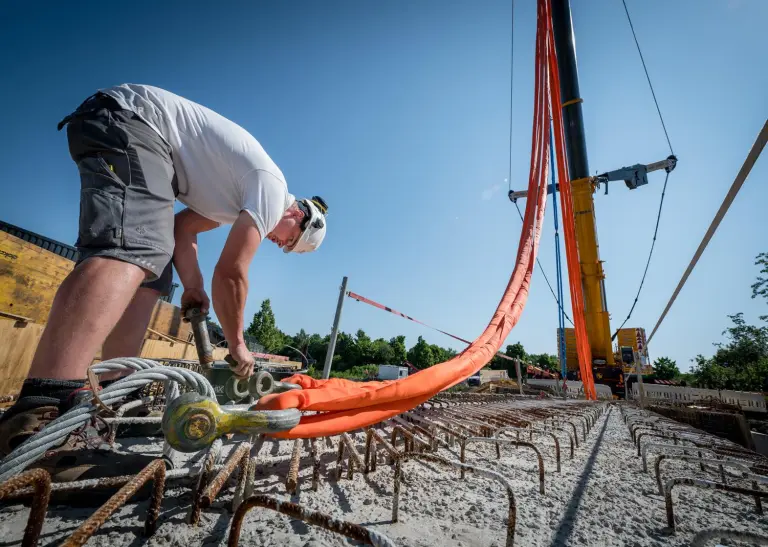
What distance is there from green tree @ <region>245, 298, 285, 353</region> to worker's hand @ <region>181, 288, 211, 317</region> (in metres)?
32.9

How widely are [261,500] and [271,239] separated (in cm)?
175

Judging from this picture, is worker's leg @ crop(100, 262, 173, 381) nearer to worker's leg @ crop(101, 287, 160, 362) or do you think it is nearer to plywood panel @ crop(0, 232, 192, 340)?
worker's leg @ crop(101, 287, 160, 362)

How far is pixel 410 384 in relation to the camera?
144cm

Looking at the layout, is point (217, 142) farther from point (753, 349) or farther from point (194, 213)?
point (753, 349)

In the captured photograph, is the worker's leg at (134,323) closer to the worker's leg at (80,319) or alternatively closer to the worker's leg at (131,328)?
the worker's leg at (131,328)

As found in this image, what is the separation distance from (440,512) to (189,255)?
1.88 m

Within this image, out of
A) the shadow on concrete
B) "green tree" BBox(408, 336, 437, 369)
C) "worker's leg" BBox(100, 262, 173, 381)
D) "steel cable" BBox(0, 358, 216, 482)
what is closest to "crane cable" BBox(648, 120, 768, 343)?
the shadow on concrete

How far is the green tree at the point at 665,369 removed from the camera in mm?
34881

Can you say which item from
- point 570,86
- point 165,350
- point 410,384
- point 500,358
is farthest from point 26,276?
point 500,358

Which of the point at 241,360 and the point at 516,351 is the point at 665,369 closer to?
the point at 516,351

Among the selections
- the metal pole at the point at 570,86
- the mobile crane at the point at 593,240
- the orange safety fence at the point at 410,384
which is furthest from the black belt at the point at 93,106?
the mobile crane at the point at 593,240

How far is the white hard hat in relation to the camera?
207cm

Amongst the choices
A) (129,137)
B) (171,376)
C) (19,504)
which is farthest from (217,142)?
(19,504)

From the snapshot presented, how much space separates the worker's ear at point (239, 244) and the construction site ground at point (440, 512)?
0.98 meters
